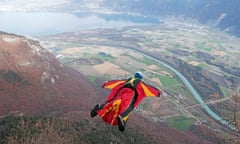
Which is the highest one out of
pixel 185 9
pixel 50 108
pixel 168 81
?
pixel 50 108

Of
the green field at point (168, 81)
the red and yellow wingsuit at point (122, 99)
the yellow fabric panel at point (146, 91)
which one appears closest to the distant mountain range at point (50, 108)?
the red and yellow wingsuit at point (122, 99)

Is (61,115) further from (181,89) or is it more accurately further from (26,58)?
(181,89)

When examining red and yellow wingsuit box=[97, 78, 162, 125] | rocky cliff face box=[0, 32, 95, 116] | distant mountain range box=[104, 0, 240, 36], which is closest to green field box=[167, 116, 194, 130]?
rocky cliff face box=[0, 32, 95, 116]

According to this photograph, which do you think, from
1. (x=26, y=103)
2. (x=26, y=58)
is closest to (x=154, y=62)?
(x=26, y=58)

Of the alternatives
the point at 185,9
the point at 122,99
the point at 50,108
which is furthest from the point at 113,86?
the point at 185,9

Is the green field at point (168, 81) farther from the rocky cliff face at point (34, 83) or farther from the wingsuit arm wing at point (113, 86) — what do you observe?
the wingsuit arm wing at point (113, 86)

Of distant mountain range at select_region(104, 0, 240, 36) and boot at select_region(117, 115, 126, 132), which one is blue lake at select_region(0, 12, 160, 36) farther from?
boot at select_region(117, 115, 126, 132)

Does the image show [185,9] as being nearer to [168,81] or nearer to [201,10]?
[201,10]
